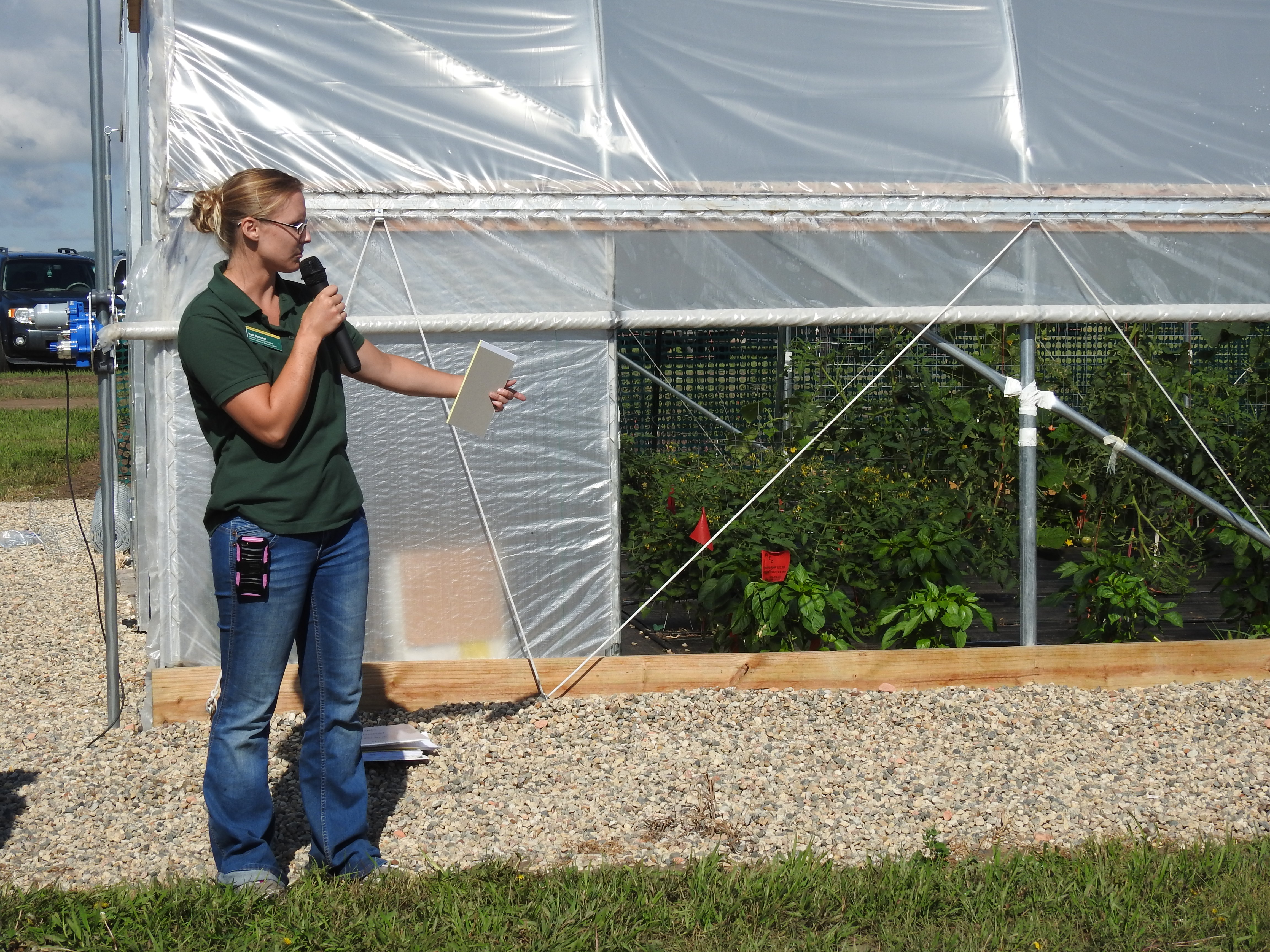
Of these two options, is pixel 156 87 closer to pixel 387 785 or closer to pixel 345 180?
pixel 345 180

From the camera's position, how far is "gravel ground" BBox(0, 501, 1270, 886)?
10.6 ft

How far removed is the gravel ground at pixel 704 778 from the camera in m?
3.24

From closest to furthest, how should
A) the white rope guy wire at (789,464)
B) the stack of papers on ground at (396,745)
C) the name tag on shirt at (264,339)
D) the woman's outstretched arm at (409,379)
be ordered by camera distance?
the name tag on shirt at (264,339)
the woman's outstretched arm at (409,379)
the stack of papers on ground at (396,745)
the white rope guy wire at (789,464)

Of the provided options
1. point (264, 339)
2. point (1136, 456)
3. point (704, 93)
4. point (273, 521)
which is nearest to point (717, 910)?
point (273, 521)

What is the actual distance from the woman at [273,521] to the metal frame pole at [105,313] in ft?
4.18

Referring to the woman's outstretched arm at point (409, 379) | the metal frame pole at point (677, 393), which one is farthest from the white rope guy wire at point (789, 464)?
the woman's outstretched arm at point (409, 379)

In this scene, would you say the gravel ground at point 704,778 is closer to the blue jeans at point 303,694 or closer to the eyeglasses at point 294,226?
the blue jeans at point 303,694

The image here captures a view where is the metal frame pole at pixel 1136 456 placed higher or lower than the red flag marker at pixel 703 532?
higher

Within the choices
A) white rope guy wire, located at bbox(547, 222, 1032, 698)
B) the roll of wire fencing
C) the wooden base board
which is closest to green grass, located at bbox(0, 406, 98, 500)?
the roll of wire fencing

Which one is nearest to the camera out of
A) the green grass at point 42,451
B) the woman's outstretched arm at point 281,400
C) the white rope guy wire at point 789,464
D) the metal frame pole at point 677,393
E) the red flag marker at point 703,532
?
the woman's outstretched arm at point 281,400

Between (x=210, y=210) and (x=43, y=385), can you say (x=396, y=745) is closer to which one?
(x=210, y=210)

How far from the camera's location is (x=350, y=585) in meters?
2.91

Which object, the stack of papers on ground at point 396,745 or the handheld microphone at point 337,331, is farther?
the stack of papers on ground at point 396,745

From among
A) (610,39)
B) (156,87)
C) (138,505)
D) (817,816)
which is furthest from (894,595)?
(156,87)
